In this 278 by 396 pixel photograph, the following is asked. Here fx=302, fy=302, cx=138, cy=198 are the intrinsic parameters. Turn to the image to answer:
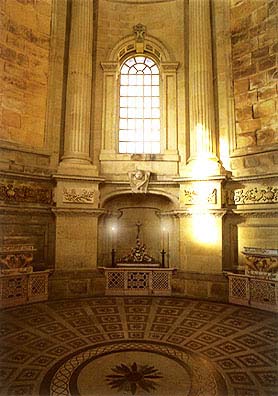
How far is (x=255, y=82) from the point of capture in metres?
8.29

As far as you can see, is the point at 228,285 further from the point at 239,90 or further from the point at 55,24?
the point at 55,24

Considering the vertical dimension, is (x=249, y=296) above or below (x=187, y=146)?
below

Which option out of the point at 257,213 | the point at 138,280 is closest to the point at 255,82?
the point at 257,213

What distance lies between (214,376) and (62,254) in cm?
508

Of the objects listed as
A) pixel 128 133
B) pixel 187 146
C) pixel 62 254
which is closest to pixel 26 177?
pixel 62 254

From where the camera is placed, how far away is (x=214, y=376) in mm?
3725

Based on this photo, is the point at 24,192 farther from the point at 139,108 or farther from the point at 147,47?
the point at 147,47

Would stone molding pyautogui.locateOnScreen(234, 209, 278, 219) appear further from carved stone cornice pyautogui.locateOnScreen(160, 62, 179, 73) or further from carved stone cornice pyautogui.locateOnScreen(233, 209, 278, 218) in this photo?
carved stone cornice pyautogui.locateOnScreen(160, 62, 179, 73)

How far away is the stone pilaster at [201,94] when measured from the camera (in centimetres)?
834

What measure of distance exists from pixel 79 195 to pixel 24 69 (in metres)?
3.86

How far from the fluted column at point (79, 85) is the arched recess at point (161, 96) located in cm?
62

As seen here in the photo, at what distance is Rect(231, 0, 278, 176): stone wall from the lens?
793 cm

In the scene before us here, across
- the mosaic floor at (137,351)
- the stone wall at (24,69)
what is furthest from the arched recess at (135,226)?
the stone wall at (24,69)

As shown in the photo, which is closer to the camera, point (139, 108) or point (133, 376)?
point (133, 376)
